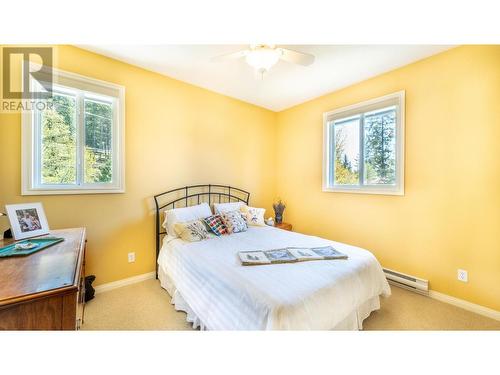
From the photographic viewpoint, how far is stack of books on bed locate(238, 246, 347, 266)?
1727 mm

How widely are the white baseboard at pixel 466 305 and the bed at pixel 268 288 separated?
0.86 metres

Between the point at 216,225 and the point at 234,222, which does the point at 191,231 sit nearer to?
the point at 216,225

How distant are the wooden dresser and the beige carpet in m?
1.07

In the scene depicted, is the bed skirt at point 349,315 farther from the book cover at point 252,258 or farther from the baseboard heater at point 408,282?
the baseboard heater at point 408,282

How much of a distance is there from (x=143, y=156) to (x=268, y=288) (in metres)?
2.20

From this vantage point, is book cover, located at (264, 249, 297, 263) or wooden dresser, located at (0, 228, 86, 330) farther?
book cover, located at (264, 249, 297, 263)

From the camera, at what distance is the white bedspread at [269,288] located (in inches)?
48.3

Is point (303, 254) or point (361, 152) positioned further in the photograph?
point (361, 152)

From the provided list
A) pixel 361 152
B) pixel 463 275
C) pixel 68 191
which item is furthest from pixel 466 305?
pixel 68 191

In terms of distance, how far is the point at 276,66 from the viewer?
2.51m

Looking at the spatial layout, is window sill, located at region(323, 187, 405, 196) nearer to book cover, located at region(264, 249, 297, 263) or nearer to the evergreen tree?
the evergreen tree

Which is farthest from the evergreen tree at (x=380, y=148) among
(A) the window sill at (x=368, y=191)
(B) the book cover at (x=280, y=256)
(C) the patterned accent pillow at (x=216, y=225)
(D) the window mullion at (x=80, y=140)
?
(D) the window mullion at (x=80, y=140)

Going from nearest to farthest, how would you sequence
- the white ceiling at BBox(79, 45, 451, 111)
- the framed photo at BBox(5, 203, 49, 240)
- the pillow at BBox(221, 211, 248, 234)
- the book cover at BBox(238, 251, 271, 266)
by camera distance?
the framed photo at BBox(5, 203, 49, 240), the book cover at BBox(238, 251, 271, 266), the white ceiling at BBox(79, 45, 451, 111), the pillow at BBox(221, 211, 248, 234)

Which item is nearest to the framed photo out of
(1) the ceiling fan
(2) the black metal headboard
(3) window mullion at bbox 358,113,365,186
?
(2) the black metal headboard
